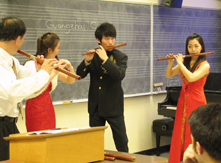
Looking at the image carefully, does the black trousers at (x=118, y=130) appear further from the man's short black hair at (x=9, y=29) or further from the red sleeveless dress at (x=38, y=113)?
the man's short black hair at (x=9, y=29)

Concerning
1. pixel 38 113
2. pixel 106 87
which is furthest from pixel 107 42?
pixel 38 113

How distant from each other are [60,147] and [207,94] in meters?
2.49

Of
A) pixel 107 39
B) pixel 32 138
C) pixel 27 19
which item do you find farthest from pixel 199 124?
pixel 27 19

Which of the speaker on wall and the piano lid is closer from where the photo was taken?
the piano lid

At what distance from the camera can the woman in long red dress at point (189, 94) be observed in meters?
3.06

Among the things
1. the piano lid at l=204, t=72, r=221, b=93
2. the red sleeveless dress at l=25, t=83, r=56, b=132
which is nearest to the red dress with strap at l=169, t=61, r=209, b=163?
the piano lid at l=204, t=72, r=221, b=93

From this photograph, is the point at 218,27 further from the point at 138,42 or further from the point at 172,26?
the point at 138,42

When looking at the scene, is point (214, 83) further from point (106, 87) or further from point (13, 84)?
point (13, 84)

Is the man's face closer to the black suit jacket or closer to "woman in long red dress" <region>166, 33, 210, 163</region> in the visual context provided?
the black suit jacket

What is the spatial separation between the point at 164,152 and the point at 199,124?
3.67 m

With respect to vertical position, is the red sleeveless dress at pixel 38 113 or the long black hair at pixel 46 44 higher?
the long black hair at pixel 46 44

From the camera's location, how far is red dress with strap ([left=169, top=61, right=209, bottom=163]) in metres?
3.09

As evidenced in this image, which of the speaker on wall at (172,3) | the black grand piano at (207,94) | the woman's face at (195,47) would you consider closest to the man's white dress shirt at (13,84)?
the woman's face at (195,47)

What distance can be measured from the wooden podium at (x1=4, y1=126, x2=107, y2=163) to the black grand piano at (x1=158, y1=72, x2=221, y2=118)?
221 cm
